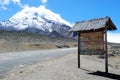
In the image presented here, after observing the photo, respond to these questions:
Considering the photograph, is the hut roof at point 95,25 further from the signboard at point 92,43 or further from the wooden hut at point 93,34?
the signboard at point 92,43

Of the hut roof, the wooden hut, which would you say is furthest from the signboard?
the hut roof

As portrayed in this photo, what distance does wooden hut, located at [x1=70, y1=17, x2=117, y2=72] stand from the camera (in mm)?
21405

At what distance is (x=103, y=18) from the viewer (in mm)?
21703

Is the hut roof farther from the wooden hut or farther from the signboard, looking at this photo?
the signboard

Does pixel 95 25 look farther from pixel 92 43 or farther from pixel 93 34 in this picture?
pixel 92 43

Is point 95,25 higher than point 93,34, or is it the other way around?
point 95,25

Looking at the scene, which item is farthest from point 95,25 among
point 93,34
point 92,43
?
point 92,43

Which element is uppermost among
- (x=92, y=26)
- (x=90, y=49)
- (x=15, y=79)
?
(x=92, y=26)

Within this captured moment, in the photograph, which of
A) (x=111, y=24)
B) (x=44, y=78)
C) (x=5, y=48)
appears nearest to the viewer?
(x=44, y=78)

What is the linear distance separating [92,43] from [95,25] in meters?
1.46

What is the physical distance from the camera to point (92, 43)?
2262 cm

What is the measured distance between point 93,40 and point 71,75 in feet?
12.9

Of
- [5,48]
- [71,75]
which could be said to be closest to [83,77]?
[71,75]

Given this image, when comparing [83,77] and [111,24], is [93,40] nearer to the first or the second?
[111,24]
